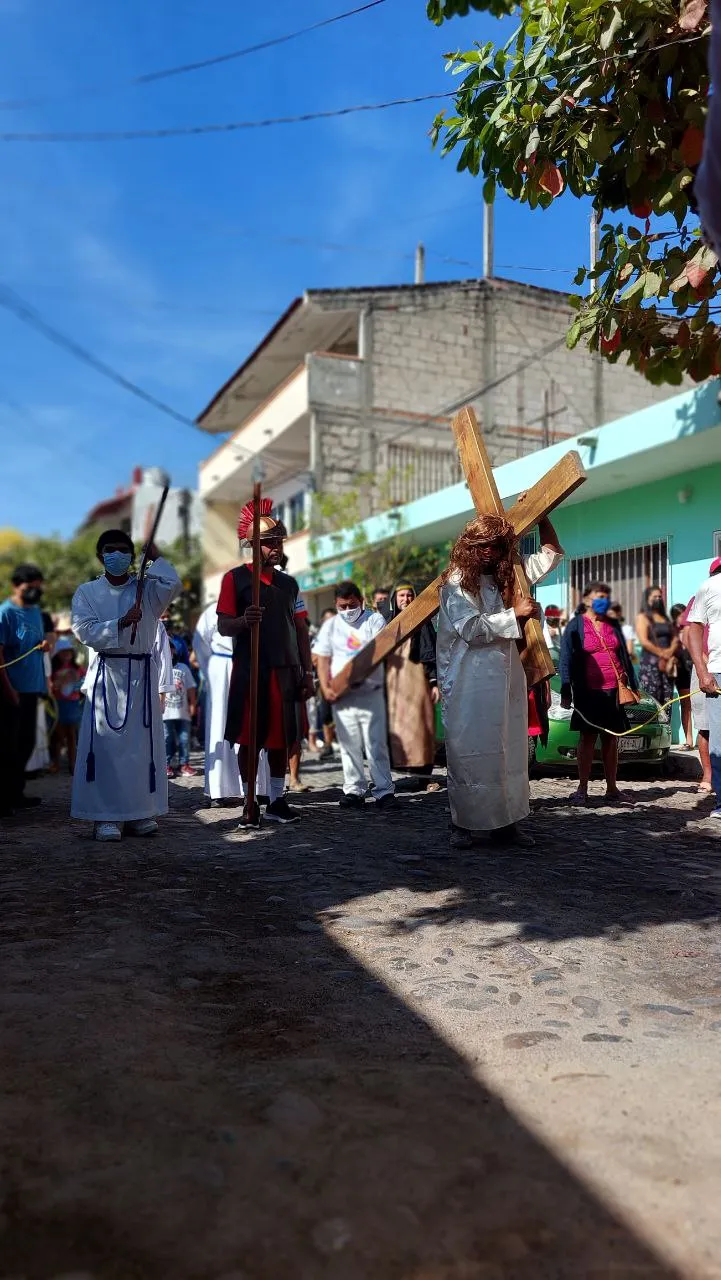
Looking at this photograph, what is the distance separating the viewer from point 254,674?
25.8 ft

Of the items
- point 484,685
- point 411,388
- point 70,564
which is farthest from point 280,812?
point 70,564

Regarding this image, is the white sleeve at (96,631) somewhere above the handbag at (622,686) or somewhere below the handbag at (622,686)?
above

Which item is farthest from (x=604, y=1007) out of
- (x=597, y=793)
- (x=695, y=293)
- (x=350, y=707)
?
(x=597, y=793)

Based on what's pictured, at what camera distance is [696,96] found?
558cm

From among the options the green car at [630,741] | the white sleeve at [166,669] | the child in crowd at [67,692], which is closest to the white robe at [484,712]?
the white sleeve at [166,669]

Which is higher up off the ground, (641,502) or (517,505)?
(641,502)

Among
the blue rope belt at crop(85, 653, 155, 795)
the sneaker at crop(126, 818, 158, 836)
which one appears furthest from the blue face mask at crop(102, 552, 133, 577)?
the sneaker at crop(126, 818, 158, 836)

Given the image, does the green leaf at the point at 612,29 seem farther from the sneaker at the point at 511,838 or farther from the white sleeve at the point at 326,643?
the white sleeve at the point at 326,643

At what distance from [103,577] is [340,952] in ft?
13.4

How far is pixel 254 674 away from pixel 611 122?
4197mm

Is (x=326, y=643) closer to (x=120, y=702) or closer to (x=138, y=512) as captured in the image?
(x=120, y=702)

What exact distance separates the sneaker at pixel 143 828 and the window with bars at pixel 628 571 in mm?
9466

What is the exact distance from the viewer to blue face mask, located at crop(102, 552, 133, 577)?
24.5 feet

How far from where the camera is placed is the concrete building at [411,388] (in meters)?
24.6
